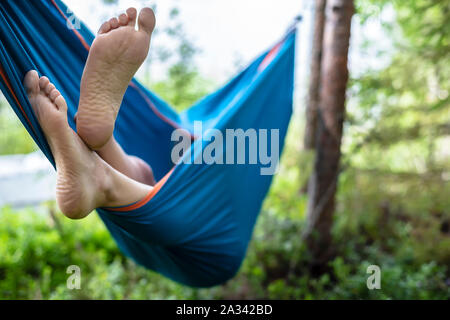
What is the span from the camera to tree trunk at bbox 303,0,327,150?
2885 millimetres

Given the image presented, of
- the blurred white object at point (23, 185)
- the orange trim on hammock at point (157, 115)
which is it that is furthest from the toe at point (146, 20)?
the blurred white object at point (23, 185)

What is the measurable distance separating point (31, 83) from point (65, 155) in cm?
23

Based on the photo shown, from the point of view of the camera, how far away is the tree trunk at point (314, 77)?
288cm

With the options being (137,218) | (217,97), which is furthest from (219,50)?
(137,218)

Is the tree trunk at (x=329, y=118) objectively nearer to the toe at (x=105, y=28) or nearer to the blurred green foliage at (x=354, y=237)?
the blurred green foliage at (x=354, y=237)

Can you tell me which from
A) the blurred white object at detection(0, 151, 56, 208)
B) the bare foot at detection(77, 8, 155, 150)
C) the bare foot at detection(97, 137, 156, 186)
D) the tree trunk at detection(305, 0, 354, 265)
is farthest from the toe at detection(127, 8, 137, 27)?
the blurred white object at detection(0, 151, 56, 208)

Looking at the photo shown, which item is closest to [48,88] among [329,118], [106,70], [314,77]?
[106,70]

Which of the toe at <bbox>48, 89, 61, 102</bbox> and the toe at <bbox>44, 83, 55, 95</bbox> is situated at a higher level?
the toe at <bbox>44, 83, 55, 95</bbox>

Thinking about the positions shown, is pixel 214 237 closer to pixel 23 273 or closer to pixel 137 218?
pixel 137 218

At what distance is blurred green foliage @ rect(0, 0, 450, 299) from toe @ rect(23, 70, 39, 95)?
116cm

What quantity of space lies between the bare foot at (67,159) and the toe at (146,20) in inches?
11.6

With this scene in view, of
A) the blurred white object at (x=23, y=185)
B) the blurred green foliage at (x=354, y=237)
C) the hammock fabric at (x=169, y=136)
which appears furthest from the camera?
the blurred white object at (x=23, y=185)

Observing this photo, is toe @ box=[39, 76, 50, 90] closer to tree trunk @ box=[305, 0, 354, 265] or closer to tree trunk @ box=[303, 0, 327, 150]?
tree trunk @ box=[305, 0, 354, 265]

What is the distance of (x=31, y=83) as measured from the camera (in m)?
1.01
